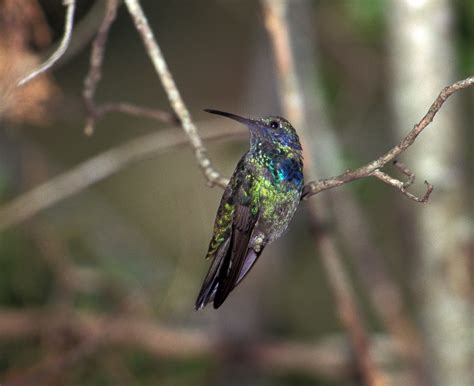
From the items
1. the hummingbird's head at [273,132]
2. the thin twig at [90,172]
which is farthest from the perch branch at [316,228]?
the hummingbird's head at [273,132]

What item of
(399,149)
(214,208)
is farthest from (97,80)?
(214,208)

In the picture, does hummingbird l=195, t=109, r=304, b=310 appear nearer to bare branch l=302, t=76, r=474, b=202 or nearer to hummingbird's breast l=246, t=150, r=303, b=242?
hummingbird's breast l=246, t=150, r=303, b=242

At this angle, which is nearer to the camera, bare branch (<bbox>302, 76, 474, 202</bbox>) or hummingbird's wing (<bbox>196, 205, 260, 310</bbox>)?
bare branch (<bbox>302, 76, 474, 202</bbox>)

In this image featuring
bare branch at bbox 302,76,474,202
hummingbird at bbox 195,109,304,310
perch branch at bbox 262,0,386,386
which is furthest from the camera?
perch branch at bbox 262,0,386,386

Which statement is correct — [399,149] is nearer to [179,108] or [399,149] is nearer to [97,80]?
[179,108]

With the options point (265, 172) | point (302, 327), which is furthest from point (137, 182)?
point (265, 172)

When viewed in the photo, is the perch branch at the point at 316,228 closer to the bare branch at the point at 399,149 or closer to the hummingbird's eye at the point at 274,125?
the hummingbird's eye at the point at 274,125

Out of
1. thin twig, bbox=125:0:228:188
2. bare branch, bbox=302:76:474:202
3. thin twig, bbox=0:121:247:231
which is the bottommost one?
bare branch, bbox=302:76:474:202

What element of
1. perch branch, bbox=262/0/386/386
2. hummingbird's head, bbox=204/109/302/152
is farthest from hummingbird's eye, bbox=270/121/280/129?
perch branch, bbox=262/0/386/386
